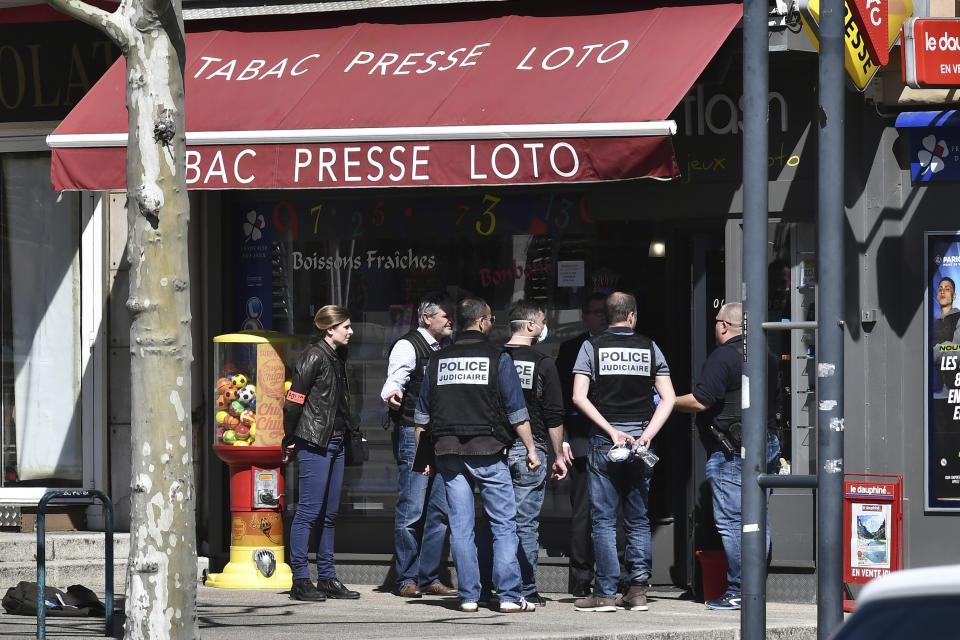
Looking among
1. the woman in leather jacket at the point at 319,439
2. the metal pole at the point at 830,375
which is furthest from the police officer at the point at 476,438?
the metal pole at the point at 830,375

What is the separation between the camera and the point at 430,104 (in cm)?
966

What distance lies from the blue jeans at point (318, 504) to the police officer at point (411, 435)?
411mm

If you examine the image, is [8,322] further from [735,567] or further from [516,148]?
[735,567]

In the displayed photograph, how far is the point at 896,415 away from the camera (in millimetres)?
9555

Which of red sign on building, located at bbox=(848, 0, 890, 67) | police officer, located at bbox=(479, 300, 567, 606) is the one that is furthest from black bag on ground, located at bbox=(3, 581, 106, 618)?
red sign on building, located at bbox=(848, 0, 890, 67)

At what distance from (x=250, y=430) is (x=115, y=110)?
91.9 inches

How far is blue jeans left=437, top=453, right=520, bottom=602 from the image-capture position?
8.96 metres

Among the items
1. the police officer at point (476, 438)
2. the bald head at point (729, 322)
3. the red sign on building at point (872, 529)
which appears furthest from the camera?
the bald head at point (729, 322)

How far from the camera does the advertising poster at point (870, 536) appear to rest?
914cm

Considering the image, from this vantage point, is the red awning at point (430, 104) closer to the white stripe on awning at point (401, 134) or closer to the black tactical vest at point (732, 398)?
the white stripe on awning at point (401, 134)

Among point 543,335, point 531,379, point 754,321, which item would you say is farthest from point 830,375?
point 543,335

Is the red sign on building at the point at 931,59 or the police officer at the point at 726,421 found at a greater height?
the red sign on building at the point at 931,59

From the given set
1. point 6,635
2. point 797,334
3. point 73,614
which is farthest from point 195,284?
point 797,334

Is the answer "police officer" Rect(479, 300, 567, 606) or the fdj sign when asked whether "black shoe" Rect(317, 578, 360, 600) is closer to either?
"police officer" Rect(479, 300, 567, 606)
